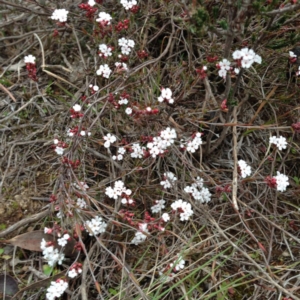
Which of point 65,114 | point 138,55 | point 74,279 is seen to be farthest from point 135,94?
point 74,279

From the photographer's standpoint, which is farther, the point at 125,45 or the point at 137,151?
the point at 125,45

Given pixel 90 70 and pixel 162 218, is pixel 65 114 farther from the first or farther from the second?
pixel 162 218

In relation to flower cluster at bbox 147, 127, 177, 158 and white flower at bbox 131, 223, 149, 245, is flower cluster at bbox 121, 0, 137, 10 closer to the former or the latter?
flower cluster at bbox 147, 127, 177, 158

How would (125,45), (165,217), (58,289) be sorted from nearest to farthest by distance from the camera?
(58,289)
(165,217)
(125,45)

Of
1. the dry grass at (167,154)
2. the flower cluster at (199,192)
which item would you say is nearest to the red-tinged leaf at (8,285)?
the dry grass at (167,154)

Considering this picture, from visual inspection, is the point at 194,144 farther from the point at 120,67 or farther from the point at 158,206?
the point at 120,67

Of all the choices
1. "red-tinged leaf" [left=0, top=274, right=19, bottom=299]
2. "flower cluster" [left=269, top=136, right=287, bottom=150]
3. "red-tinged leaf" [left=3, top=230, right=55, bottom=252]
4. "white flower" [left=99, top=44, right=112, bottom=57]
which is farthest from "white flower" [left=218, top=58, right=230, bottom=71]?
"red-tinged leaf" [left=0, top=274, right=19, bottom=299]

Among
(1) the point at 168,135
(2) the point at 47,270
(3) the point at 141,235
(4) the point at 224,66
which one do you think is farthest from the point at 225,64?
(2) the point at 47,270
